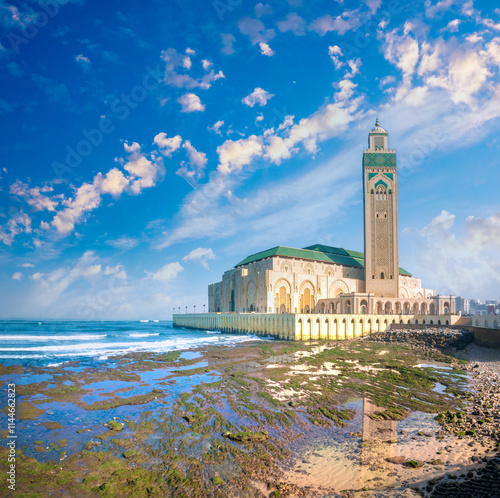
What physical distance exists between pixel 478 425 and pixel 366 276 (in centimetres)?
4904

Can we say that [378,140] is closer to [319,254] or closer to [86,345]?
[319,254]

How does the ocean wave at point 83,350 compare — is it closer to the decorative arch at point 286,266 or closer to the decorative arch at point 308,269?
the decorative arch at point 286,266

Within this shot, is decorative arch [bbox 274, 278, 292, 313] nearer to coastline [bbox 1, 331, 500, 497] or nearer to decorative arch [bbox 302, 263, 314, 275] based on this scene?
decorative arch [bbox 302, 263, 314, 275]

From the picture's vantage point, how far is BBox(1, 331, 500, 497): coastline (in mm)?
7746

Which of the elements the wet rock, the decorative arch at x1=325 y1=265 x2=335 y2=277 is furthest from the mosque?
the wet rock

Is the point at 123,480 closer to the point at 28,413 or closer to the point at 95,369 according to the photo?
the point at 28,413

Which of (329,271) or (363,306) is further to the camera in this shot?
(329,271)

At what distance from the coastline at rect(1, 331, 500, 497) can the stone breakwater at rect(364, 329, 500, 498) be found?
0.28 ft

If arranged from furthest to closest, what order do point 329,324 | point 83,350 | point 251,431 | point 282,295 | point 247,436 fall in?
1. point 282,295
2. point 329,324
3. point 83,350
4. point 251,431
5. point 247,436

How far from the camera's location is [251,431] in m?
10.8

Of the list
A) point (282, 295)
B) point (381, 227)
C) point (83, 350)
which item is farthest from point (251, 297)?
point (83, 350)

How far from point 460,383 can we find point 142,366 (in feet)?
61.1

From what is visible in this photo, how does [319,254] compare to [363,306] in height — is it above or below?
above

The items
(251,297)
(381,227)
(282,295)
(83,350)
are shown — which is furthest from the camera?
(251,297)
